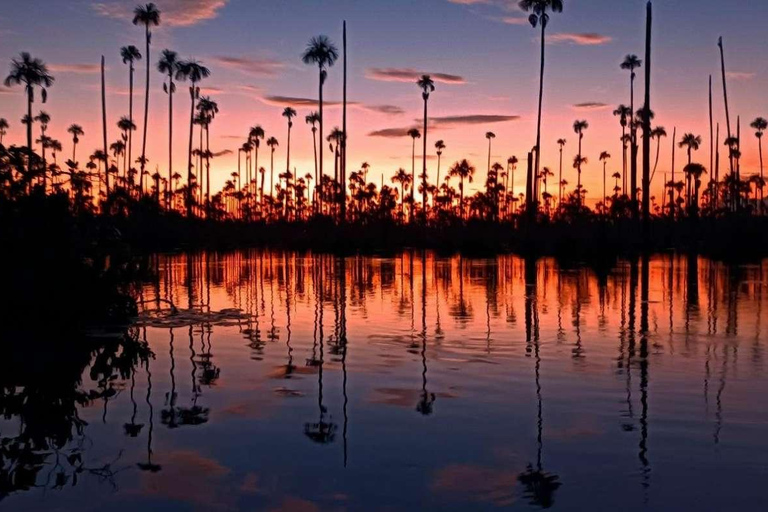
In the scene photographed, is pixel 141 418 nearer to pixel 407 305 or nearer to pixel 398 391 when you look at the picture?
pixel 398 391

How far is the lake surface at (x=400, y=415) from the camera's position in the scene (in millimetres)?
5480

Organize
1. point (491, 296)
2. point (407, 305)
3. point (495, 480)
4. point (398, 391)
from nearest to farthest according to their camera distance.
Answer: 1. point (495, 480)
2. point (398, 391)
3. point (407, 305)
4. point (491, 296)

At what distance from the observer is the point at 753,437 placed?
6668 mm

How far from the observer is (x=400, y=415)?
755 cm

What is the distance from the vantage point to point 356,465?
6.01 m

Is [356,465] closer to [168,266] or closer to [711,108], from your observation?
[168,266]

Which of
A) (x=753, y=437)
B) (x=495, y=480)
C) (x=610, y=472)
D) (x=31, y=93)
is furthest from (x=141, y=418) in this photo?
(x=31, y=93)

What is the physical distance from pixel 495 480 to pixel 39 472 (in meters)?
3.32

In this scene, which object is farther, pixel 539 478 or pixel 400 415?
pixel 400 415

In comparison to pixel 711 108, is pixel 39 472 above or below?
below

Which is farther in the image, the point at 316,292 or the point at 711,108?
the point at 711,108

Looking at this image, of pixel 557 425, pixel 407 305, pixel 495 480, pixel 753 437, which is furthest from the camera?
pixel 407 305

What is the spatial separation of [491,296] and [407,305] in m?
2.58

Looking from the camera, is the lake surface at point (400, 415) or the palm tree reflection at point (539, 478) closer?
the palm tree reflection at point (539, 478)
